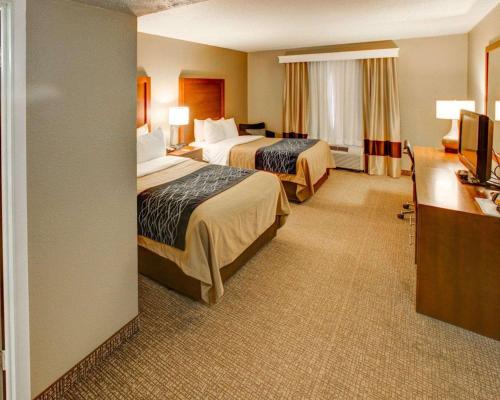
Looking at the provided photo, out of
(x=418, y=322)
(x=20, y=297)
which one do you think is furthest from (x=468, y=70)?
(x=20, y=297)

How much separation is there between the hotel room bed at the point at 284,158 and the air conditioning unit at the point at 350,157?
958 mm

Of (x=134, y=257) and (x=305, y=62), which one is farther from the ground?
(x=305, y=62)

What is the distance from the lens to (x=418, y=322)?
222cm

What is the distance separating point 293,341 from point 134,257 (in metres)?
1.07

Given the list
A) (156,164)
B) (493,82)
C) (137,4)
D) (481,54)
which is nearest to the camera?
(137,4)

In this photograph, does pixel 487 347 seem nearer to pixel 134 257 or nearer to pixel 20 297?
pixel 134 257

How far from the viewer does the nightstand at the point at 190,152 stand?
479 cm

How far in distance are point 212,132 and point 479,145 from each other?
3.93 meters

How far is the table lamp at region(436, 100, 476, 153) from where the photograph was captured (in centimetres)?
416

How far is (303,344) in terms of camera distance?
2010mm

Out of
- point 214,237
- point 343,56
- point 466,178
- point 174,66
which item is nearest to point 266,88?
point 343,56

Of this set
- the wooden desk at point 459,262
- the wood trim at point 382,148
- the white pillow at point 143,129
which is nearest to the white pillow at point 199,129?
the white pillow at point 143,129

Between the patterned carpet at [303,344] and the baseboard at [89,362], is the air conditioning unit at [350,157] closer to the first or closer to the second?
the patterned carpet at [303,344]

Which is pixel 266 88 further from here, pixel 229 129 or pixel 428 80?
pixel 428 80
